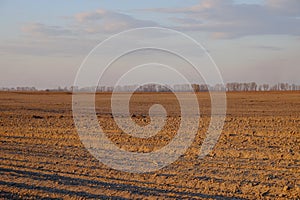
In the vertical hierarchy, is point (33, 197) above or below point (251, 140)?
below

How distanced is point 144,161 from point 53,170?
7.38 feet

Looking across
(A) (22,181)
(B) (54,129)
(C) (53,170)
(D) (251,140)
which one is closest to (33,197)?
(A) (22,181)

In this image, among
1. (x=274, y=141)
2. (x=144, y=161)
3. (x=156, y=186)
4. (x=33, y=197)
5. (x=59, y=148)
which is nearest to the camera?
(x=33, y=197)

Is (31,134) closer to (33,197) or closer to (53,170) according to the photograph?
(53,170)

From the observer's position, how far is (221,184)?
7.87 metres

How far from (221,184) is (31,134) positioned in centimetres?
928

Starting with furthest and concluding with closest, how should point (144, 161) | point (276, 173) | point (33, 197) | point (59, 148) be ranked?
point (59, 148) < point (144, 161) < point (276, 173) < point (33, 197)

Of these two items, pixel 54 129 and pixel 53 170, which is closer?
pixel 53 170

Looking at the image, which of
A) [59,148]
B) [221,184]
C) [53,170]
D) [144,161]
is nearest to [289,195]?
[221,184]

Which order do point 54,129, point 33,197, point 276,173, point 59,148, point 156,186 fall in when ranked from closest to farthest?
point 33,197, point 156,186, point 276,173, point 59,148, point 54,129

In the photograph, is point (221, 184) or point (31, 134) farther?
point (31, 134)

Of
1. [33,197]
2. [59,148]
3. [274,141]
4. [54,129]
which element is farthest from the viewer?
[54,129]

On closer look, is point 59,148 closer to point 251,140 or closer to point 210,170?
point 210,170

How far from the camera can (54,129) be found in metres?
16.7
